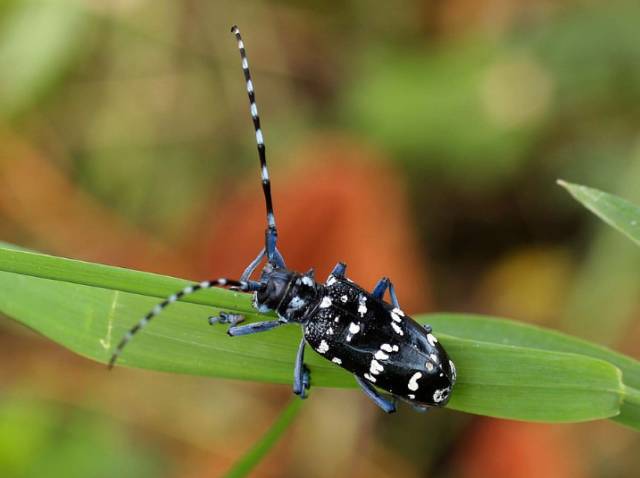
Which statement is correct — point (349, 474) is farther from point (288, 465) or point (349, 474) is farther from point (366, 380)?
point (366, 380)

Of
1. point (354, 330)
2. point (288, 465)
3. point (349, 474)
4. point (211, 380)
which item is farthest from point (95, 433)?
point (354, 330)

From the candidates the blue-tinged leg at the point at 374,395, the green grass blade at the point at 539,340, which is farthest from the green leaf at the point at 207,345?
the blue-tinged leg at the point at 374,395

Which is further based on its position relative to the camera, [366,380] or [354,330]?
[354,330]

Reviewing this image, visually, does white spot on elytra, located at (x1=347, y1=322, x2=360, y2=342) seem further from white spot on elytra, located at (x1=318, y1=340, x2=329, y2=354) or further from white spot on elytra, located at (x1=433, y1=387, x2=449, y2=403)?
white spot on elytra, located at (x1=433, y1=387, x2=449, y2=403)

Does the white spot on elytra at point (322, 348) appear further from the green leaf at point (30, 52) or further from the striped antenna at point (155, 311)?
the green leaf at point (30, 52)

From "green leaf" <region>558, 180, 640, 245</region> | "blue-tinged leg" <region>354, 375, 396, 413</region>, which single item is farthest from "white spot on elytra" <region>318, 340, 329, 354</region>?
"green leaf" <region>558, 180, 640, 245</region>
